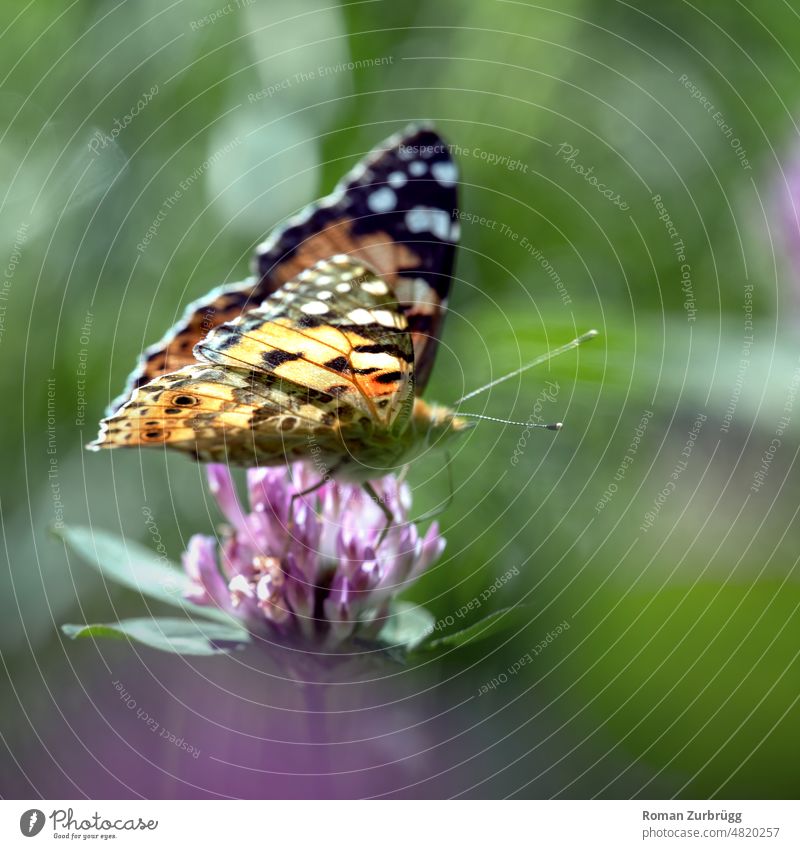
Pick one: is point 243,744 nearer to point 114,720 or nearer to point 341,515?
point 114,720

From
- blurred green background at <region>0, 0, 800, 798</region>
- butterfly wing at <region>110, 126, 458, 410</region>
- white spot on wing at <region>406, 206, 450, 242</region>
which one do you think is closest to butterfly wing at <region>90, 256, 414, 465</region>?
butterfly wing at <region>110, 126, 458, 410</region>

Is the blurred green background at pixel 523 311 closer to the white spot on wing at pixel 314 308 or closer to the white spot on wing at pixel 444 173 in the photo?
the white spot on wing at pixel 444 173

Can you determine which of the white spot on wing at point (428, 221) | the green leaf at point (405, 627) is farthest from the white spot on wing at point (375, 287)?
the green leaf at point (405, 627)

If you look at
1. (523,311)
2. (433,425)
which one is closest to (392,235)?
(433,425)

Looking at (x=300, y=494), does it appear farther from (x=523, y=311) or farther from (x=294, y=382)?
(x=523, y=311)

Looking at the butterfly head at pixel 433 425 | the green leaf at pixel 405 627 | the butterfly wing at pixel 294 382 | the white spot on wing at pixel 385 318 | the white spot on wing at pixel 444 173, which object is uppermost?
the white spot on wing at pixel 444 173
